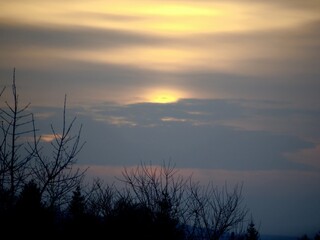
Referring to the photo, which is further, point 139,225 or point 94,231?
point 139,225

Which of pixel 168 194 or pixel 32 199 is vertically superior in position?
pixel 168 194

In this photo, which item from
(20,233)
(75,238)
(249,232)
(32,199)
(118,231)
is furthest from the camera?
(249,232)

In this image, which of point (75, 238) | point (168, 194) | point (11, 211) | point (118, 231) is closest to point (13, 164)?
point (11, 211)

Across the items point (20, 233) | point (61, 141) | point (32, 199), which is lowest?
point (20, 233)

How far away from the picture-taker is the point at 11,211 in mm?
12227

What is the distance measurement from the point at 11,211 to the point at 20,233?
57 cm

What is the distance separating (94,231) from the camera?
15711 millimetres

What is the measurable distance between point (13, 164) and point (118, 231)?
18.3 feet

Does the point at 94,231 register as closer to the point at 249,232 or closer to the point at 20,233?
the point at 20,233

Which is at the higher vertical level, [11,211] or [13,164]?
[13,164]

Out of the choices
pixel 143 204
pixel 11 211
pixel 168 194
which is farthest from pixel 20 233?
pixel 168 194

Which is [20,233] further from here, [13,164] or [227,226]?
[227,226]

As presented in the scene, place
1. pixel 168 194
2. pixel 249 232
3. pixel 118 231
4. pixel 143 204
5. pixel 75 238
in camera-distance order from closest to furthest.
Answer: pixel 75 238 → pixel 118 231 → pixel 143 204 → pixel 168 194 → pixel 249 232

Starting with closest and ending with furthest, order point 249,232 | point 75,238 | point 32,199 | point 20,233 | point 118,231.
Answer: point 20,233, point 32,199, point 75,238, point 118,231, point 249,232
